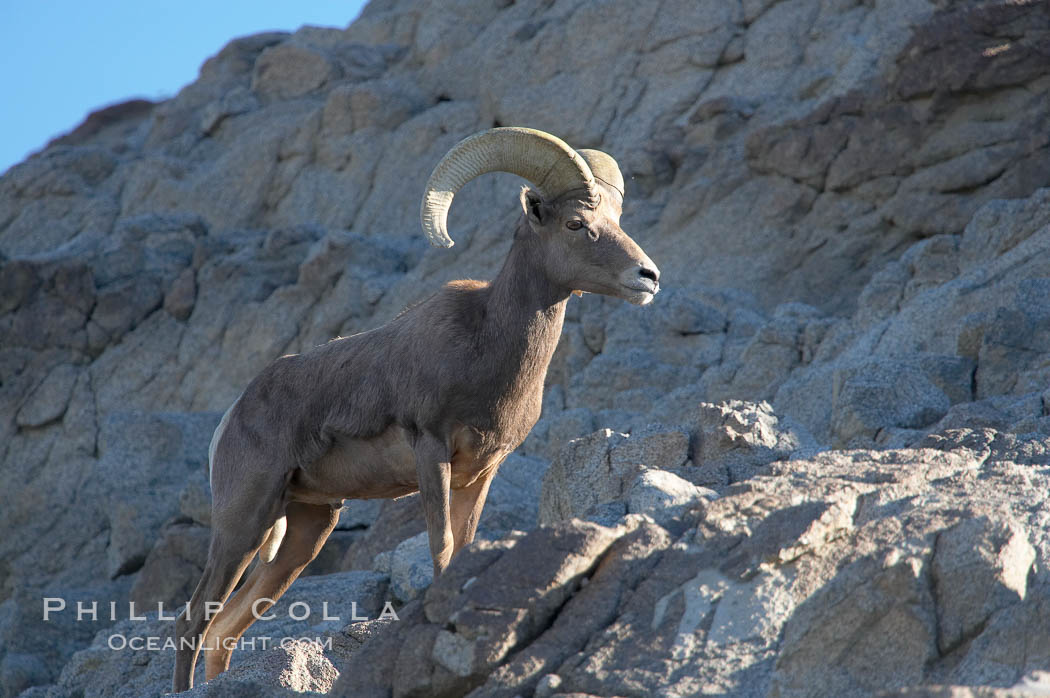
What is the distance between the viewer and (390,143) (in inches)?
914

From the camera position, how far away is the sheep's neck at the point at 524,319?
220 inches

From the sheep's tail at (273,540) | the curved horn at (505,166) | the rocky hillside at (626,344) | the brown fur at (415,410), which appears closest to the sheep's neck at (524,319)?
the brown fur at (415,410)

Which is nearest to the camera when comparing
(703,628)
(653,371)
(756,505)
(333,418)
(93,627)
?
(703,628)

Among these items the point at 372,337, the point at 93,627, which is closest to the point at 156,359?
the point at 93,627

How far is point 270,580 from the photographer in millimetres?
6680

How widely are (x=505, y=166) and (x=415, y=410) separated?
1349 millimetres

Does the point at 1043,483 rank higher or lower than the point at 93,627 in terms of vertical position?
higher

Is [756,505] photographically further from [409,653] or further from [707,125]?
[707,125]

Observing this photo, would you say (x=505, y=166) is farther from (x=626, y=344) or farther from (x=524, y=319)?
(x=626, y=344)

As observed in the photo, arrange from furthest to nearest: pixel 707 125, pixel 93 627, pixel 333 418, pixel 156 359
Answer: pixel 156 359, pixel 707 125, pixel 93 627, pixel 333 418

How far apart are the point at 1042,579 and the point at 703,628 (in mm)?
1088

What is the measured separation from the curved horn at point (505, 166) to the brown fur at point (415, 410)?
0.37 ft

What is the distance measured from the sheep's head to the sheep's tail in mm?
1947

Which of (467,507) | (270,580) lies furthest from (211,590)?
(467,507)
